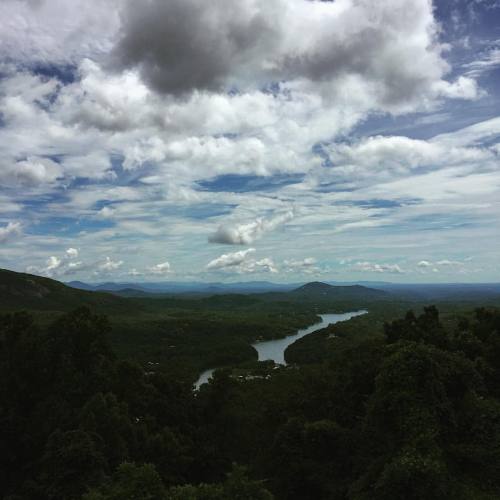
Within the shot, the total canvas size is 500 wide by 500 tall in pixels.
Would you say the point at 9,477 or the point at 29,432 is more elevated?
the point at 29,432

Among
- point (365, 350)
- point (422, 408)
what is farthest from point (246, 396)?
point (422, 408)

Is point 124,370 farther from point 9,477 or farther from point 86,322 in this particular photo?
point 9,477

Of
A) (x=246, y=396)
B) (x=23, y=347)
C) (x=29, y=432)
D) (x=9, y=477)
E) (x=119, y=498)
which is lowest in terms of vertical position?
(x=246, y=396)

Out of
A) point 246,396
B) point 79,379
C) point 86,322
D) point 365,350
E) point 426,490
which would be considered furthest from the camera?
point 246,396

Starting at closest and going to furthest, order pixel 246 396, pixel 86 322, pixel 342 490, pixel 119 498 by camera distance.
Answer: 1. pixel 119 498
2. pixel 342 490
3. pixel 86 322
4. pixel 246 396

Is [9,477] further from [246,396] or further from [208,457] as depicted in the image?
[246,396]

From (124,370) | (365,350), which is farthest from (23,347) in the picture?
(365,350)

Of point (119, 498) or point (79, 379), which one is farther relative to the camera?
point (79, 379)
